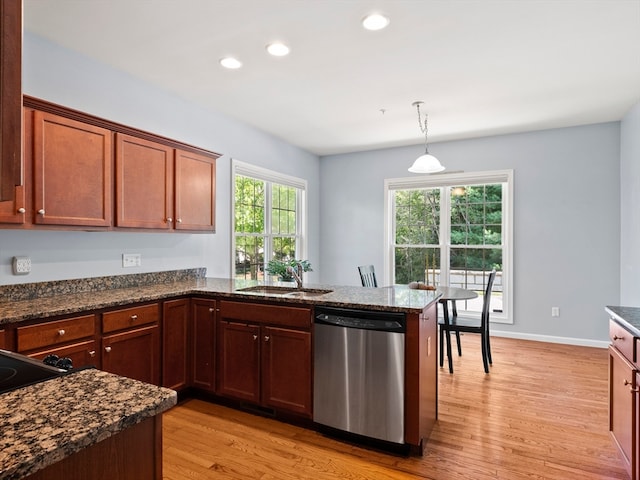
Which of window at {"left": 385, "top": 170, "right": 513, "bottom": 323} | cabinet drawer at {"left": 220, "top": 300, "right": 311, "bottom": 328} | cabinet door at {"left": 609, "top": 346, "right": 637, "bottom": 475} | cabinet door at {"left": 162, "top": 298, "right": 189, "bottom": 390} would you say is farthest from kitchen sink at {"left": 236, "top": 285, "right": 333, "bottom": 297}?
window at {"left": 385, "top": 170, "right": 513, "bottom": 323}

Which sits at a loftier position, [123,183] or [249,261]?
[123,183]

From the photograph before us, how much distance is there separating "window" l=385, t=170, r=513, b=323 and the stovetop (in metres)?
4.80

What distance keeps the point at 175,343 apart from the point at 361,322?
60.1 inches

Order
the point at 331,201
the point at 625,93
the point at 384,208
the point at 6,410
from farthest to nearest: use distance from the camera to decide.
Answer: the point at 331,201, the point at 384,208, the point at 625,93, the point at 6,410

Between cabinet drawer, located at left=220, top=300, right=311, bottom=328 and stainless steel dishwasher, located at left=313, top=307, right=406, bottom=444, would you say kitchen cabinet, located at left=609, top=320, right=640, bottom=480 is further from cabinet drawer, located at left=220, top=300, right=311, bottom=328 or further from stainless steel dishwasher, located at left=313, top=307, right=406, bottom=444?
cabinet drawer, located at left=220, top=300, right=311, bottom=328

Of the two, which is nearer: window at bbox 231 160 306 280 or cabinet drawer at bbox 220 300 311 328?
cabinet drawer at bbox 220 300 311 328

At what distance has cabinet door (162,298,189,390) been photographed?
284 centimetres

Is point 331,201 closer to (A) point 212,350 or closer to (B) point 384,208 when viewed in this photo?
(B) point 384,208

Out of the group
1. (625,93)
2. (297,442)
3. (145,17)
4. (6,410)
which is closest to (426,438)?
(297,442)

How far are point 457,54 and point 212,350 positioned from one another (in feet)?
9.72

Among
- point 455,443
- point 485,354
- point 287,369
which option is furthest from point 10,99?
point 485,354

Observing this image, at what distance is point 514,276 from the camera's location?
16.3ft

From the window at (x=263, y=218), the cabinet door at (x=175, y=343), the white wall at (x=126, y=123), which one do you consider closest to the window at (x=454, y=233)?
the window at (x=263, y=218)

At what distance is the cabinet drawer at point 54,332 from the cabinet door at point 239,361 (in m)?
0.91
